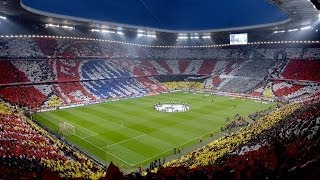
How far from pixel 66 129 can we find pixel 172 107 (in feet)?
60.5

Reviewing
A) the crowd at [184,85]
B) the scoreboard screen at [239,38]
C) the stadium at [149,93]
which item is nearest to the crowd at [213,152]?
the stadium at [149,93]

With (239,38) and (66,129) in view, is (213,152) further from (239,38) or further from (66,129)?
(239,38)

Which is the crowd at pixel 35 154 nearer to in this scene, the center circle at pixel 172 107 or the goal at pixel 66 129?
the goal at pixel 66 129

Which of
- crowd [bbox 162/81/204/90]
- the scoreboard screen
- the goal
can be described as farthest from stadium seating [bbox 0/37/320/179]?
the scoreboard screen

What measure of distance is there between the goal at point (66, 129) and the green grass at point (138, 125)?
2.02ft

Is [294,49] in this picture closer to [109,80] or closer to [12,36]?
[109,80]

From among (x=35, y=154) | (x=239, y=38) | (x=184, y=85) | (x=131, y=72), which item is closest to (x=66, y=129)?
(x=35, y=154)

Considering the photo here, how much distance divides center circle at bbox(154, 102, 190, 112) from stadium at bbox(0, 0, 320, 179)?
17cm

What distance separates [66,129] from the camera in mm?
34031

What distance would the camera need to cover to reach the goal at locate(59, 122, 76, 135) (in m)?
33.3

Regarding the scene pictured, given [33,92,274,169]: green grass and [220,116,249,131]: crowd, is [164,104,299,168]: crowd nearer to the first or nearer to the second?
[33,92,274,169]: green grass

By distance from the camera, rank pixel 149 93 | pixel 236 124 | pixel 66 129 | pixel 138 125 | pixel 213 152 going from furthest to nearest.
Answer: pixel 149 93, pixel 138 125, pixel 236 124, pixel 66 129, pixel 213 152

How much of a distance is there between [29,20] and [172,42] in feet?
138

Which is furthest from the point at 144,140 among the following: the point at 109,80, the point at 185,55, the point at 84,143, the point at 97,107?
the point at 185,55
